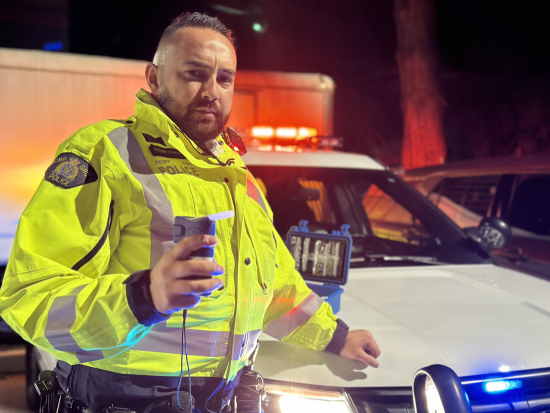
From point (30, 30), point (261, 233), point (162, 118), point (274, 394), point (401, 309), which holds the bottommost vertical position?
point (274, 394)

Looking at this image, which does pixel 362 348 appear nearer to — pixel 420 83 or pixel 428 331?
pixel 428 331

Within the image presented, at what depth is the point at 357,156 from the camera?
3.78 m

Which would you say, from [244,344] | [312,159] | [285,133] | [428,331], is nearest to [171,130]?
[244,344]

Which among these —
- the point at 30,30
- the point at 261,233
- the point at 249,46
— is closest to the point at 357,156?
the point at 261,233

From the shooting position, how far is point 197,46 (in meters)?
1.68

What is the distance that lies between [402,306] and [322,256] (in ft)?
1.39

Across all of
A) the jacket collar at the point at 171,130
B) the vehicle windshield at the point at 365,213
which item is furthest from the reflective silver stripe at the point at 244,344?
the vehicle windshield at the point at 365,213

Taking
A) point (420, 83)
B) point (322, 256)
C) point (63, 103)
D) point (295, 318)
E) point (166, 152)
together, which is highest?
point (420, 83)

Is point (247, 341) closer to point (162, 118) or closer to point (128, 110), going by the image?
point (162, 118)

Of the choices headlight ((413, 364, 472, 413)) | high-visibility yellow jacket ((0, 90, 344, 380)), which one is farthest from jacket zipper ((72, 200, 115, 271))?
headlight ((413, 364, 472, 413))

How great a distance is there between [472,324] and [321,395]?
2.31ft

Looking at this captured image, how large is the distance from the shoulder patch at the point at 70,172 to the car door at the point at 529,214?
154 inches

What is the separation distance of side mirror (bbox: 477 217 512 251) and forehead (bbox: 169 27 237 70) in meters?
2.29

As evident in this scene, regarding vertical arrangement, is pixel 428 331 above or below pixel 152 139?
below
